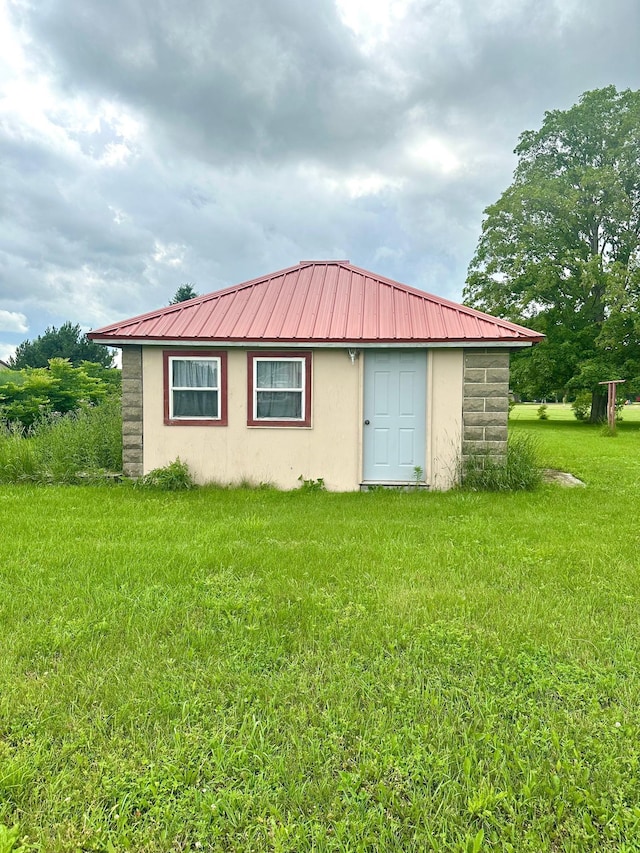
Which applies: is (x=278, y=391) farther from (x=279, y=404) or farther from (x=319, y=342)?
(x=319, y=342)

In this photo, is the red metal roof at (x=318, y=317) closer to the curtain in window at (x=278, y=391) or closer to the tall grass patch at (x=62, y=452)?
the curtain in window at (x=278, y=391)

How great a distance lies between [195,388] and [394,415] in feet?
10.8

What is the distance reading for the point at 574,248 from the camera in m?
20.6

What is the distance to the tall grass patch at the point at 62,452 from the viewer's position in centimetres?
778

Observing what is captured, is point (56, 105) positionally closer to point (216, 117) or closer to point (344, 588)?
point (216, 117)

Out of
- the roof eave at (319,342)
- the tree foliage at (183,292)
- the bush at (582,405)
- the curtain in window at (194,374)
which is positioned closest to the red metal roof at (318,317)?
the roof eave at (319,342)

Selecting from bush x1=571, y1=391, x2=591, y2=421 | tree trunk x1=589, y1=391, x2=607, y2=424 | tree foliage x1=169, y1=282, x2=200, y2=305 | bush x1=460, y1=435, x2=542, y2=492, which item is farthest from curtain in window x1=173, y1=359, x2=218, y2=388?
tree foliage x1=169, y1=282, x2=200, y2=305

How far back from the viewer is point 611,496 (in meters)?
6.90

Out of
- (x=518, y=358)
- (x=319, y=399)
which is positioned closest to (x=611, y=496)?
(x=319, y=399)

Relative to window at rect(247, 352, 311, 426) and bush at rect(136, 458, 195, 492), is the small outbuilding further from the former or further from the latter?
bush at rect(136, 458, 195, 492)

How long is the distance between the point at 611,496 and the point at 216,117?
590 inches

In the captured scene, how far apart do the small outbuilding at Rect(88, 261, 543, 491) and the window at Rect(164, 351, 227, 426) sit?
2 centimetres

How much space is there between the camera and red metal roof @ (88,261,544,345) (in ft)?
23.8

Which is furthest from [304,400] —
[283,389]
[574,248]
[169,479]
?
[574,248]
